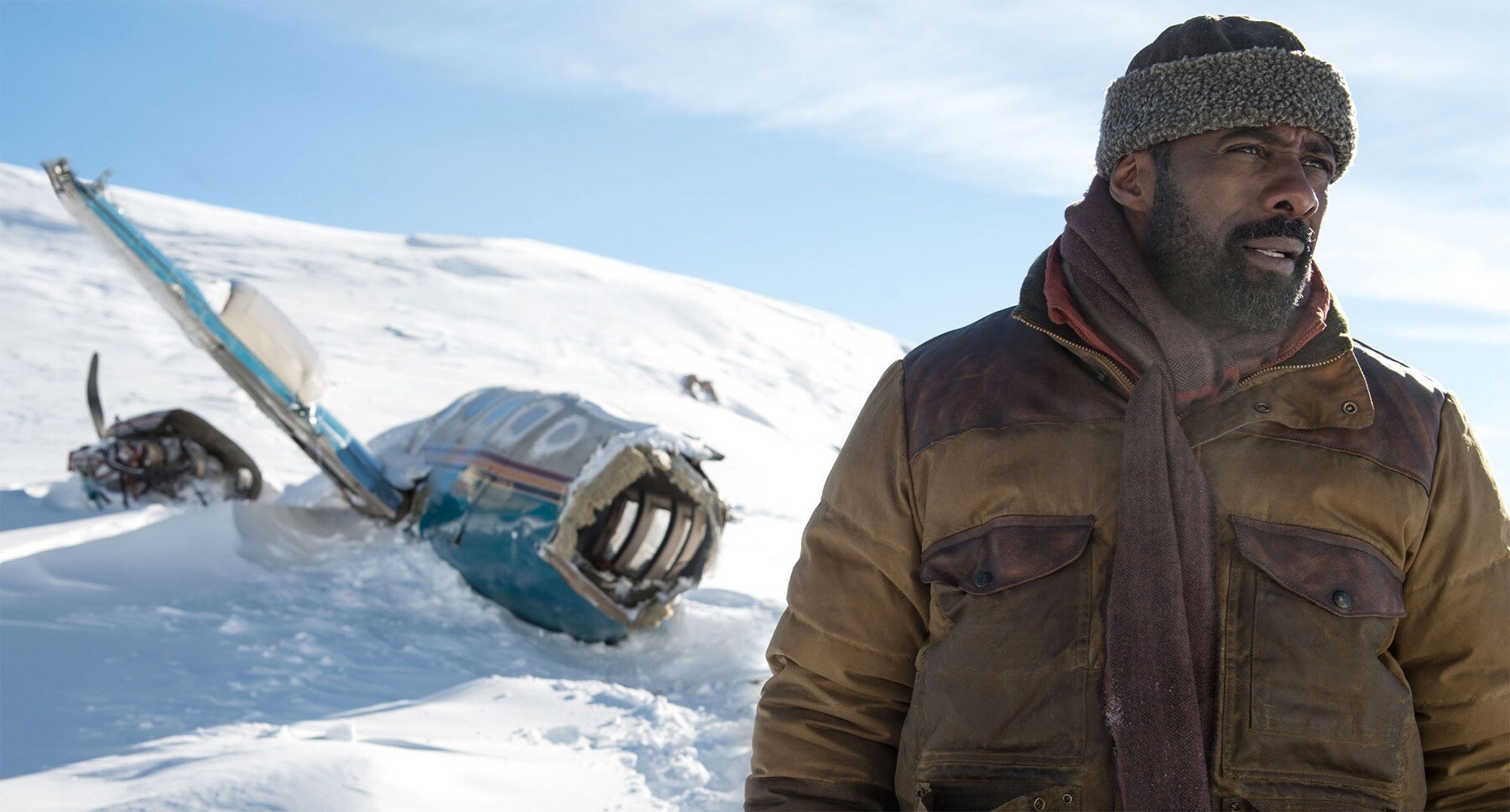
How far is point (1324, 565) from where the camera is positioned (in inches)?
75.2

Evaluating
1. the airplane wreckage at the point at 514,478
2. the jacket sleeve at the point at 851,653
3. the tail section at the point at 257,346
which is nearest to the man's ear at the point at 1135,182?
the jacket sleeve at the point at 851,653

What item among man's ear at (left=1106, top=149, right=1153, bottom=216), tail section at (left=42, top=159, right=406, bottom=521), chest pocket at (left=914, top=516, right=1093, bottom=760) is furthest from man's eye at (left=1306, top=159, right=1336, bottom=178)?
tail section at (left=42, top=159, right=406, bottom=521)

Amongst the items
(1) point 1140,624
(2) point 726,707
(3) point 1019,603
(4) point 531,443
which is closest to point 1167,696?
(1) point 1140,624

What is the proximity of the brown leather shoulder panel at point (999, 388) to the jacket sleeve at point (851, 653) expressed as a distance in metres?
0.08

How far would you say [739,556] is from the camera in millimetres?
13336

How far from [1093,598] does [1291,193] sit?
73cm

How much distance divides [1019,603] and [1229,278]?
0.64 m

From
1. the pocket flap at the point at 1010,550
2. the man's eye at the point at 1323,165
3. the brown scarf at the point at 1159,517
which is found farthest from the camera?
the man's eye at the point at 1323,165

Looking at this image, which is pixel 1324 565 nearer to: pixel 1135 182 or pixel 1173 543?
pixel 1173 543

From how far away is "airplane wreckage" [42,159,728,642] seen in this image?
29.9 feet

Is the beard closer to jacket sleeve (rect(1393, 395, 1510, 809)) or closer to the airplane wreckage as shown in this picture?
jacket sleeve (rect(1393, 395, 1510, 809))

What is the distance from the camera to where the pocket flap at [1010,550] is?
1.94 meters

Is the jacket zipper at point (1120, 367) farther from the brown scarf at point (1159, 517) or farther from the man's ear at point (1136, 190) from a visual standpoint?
the man's ear at point (1136, 190)

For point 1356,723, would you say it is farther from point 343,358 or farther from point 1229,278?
point 343,358
